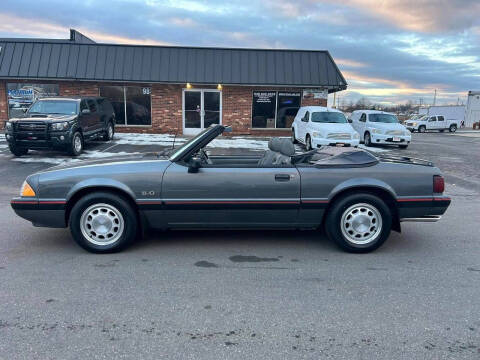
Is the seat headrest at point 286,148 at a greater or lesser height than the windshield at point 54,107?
lesser

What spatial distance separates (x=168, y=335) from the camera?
8.75 feet

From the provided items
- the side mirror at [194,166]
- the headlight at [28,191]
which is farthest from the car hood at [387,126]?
the headlight at [28,191]

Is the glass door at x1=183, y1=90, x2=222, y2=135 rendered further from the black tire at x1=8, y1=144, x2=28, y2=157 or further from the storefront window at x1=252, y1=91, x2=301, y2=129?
the black tire at x1=8, y1=144, x2=28, y2=157

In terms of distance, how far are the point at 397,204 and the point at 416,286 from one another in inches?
42.7

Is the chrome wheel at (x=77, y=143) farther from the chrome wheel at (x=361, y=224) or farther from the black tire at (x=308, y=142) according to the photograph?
the chrome wheel at (x=361, y=224)

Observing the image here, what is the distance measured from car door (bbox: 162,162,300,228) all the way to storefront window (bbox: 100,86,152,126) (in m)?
15.2

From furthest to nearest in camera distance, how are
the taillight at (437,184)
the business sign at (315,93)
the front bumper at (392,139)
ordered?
1. the business sign at (315,93)
2. the front bumper at (392,139)
3. the taillight at (437,184)

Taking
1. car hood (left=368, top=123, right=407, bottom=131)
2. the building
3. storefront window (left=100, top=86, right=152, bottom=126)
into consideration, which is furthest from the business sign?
storefront window (left=100, top=86, right=152, bottom=126)

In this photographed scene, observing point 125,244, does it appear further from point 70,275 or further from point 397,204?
point 397,204

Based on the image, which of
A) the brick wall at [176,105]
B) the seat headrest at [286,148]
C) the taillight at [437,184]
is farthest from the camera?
the brick wall at [176,105]

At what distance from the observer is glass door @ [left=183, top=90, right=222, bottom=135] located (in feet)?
60.4

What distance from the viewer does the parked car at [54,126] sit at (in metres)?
10.6

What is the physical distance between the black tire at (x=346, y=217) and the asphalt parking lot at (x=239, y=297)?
0.15 meters

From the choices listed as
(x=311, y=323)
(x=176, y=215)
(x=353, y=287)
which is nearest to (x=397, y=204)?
(x=353, y=287)
